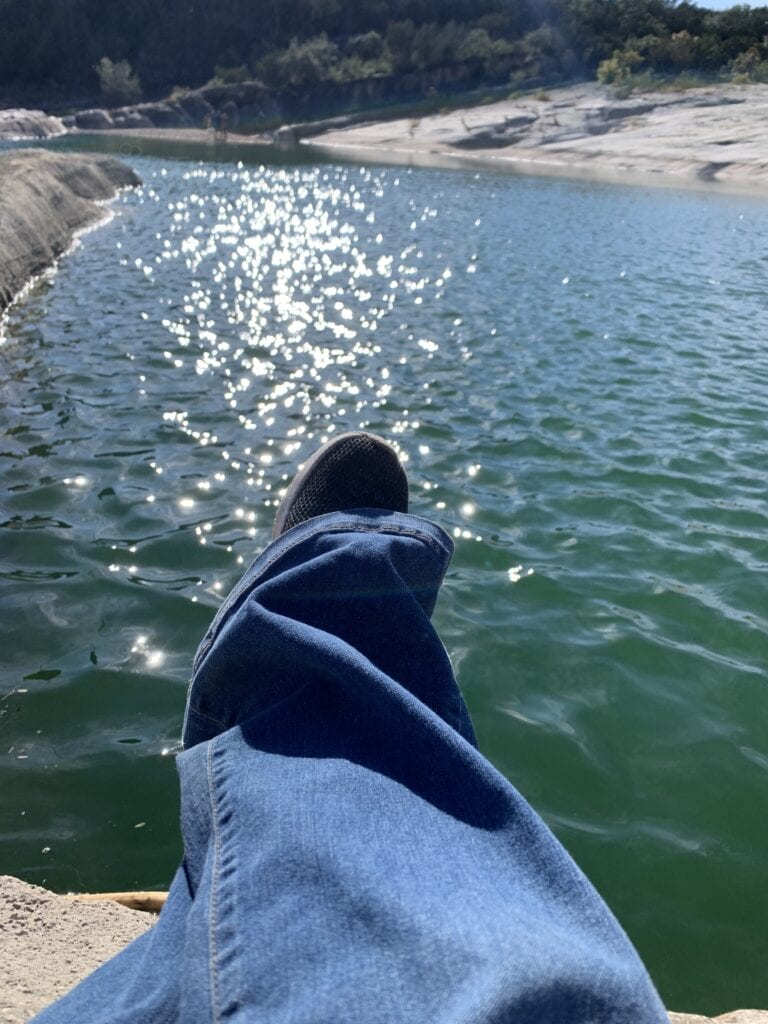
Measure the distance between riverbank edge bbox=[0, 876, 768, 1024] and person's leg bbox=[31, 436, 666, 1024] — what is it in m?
0.69

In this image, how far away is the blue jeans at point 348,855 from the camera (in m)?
1.18

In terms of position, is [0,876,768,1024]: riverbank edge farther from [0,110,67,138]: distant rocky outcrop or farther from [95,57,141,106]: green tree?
[95,57,141,106]: green tree

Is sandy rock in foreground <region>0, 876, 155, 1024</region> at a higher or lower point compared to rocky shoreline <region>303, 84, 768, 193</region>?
higher

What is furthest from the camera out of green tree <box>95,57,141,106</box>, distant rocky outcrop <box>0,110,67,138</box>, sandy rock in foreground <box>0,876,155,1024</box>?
green tree <box>95,57,141,106</box>

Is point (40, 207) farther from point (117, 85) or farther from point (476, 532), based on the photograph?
point (117, 85)

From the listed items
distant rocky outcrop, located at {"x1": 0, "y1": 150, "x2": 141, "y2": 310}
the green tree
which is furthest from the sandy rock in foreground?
the green tree

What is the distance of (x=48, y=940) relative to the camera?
90.4 inches

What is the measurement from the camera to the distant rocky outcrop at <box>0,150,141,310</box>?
11172mm

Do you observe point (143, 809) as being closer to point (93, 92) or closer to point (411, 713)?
point (411, 713)

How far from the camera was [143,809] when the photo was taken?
313 cm

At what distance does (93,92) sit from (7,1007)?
278 ft

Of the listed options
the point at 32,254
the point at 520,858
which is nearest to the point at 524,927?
the point at 520,858

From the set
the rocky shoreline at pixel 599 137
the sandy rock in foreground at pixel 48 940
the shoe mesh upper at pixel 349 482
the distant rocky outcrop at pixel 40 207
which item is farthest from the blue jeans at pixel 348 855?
the rocky shoreline at pixel 599 137

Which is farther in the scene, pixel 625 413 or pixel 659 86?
pixel 659 86
